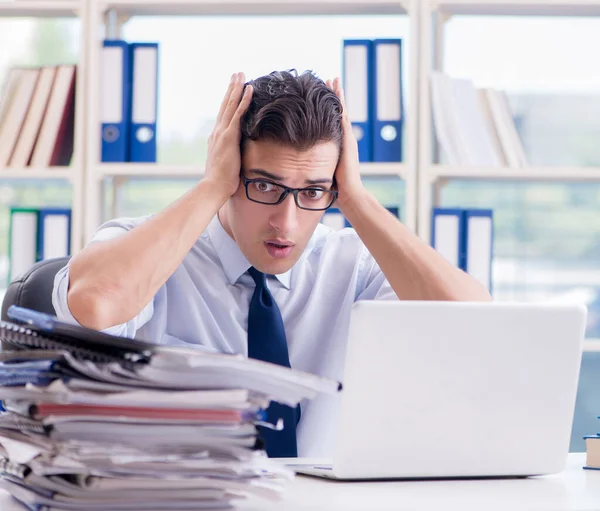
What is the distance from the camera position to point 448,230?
2.29m

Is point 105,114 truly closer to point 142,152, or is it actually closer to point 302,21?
point 142,152

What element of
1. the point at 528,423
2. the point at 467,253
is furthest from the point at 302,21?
the point at 528,423

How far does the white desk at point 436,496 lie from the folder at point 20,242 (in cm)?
157

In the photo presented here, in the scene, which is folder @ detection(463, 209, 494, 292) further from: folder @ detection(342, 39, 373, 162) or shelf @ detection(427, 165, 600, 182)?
folder @ detection(342, 39, 373, 162)

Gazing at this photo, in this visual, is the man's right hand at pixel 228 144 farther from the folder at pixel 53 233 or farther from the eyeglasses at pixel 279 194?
the folder at pixel 53 233

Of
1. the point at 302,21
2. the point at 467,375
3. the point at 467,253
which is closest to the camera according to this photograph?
the point at 467,375

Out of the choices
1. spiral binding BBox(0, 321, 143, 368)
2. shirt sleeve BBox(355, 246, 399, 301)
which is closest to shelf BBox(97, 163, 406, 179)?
shirt sleeve BBox(355, 246, 399, 301)

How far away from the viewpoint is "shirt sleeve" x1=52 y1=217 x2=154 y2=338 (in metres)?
Answer: 1.34

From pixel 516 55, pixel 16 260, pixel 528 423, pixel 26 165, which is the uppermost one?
pixel 516 55

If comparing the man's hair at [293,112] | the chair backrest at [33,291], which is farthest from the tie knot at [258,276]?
the chair backrest at [33,291]

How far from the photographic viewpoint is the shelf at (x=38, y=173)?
2.34m

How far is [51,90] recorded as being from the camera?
2377 mm

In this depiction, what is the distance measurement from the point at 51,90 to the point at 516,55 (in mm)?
1452

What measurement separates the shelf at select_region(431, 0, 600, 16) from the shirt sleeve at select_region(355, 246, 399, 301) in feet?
3.16
